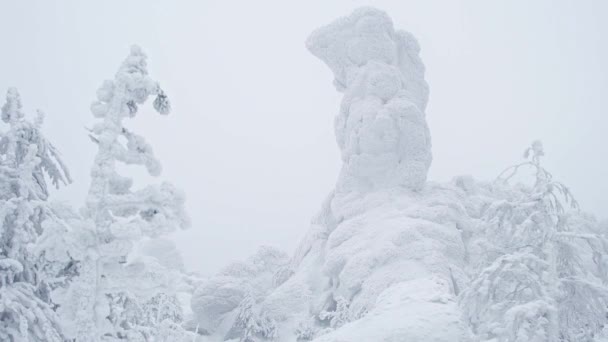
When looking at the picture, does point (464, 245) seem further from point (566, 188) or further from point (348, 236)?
point (566, 188)

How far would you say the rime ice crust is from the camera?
23453mm

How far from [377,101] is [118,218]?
1914 centimetres

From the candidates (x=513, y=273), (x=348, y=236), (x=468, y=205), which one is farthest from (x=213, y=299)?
(x=513, y=273)

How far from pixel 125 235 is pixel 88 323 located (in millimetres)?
1398

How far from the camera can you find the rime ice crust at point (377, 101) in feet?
76.9

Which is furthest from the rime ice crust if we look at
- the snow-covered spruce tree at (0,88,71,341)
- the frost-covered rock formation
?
the snow-covered spruce tree at (0,88,71,341)

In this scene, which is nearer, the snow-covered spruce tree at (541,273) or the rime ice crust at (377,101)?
the snow-covered spruce tree at (541,273)

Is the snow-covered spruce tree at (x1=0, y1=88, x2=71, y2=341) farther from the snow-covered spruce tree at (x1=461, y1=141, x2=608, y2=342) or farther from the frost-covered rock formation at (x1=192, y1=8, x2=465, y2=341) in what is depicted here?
the frost-covered rock formation at (x1=192, y1=8, x2=465, y2=341)

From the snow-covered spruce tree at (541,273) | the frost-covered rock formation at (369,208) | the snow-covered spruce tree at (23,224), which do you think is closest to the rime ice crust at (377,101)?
the frost-covered rock formation at (369,208)

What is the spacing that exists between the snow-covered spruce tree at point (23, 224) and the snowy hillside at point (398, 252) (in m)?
5.05

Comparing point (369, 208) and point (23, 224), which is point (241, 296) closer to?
point (369, 208)

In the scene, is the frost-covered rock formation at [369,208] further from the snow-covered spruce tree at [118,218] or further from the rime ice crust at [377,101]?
the snow-covered spruce tree at [118,218]

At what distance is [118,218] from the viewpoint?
7.09 m

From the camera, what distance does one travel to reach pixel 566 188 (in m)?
8.16
